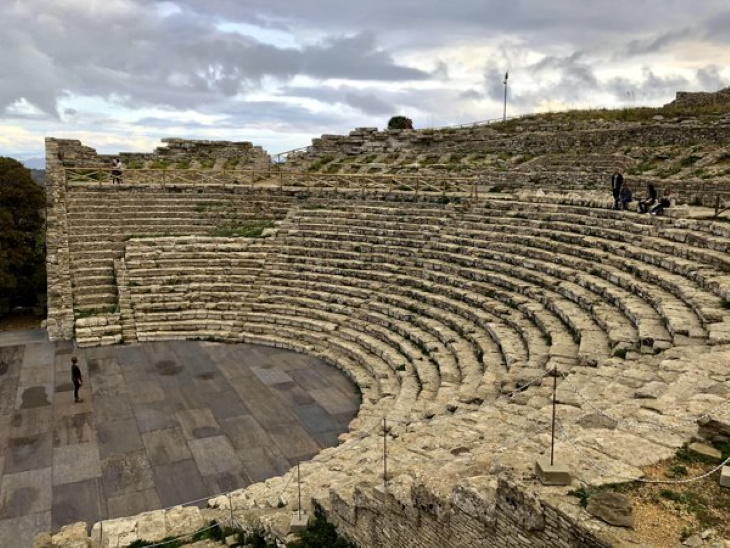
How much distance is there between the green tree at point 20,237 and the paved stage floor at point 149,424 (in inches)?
223

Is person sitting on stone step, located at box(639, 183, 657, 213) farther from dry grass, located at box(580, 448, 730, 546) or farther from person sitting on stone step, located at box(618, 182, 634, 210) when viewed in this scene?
dry grass, located at box(580, 448, 730, 546)

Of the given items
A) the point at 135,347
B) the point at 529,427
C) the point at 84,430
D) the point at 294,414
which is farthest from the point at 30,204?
the point at 529,427

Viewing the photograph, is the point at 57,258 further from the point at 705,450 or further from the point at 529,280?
the point at 705,450

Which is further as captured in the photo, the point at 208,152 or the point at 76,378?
the point at 208,152

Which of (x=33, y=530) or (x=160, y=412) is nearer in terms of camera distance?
(x=33, y=530)

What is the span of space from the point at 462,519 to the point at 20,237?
2137cm

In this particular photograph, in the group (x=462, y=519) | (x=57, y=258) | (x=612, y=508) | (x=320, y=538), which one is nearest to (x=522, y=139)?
(x=57, y=258)

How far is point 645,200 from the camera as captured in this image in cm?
1509

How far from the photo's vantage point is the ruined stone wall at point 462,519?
4398mm

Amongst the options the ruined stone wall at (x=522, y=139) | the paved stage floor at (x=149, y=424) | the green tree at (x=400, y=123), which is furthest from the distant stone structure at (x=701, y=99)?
the paved stage floor at (x=149, y=424)

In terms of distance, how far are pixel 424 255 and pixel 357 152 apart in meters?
17.9

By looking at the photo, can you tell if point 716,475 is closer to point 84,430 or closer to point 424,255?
point 84,430

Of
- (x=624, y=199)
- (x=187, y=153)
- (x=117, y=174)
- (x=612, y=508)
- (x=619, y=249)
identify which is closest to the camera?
(x=612, y=508)

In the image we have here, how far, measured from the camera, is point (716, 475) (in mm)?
4840
